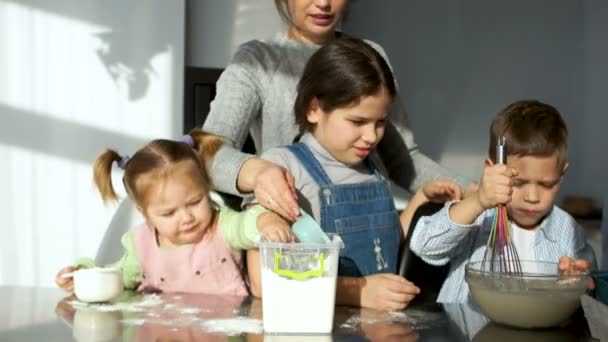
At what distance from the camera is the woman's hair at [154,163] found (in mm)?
1725

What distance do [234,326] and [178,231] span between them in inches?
17.5

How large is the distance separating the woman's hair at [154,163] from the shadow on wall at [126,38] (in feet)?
2.30

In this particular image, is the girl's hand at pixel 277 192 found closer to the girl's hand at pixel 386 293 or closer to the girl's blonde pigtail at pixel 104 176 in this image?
the girl's hand at pixel 386 293

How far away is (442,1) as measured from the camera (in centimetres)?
296

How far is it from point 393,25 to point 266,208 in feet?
5.09

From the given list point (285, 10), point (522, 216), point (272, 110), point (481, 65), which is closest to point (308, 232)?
point (522, 216)

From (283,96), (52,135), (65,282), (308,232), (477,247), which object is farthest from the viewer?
(52,135)

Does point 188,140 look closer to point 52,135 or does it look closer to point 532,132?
point 532,132

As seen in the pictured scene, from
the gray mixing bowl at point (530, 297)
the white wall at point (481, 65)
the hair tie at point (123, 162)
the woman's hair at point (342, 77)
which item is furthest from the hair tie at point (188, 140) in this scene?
the white wall at point (481, 65)

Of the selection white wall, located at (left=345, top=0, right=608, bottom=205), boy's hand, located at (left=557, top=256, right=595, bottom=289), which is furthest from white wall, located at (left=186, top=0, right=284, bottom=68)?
boy's hand, located at (left=557, top=256, right=595, bottom=289)

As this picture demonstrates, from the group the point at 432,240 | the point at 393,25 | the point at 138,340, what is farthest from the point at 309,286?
the point at 393,25

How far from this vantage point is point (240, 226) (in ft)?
5.46

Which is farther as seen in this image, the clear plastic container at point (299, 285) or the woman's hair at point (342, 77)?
the woman's hair at point (342, 77)

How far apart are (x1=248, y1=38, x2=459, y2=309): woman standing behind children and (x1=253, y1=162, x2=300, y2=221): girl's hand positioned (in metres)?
0.18
